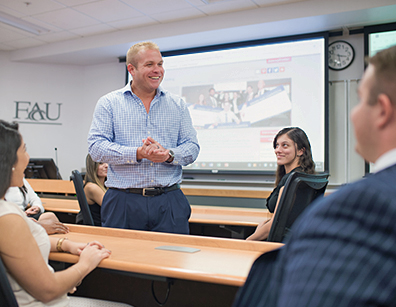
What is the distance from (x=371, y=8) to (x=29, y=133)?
18.1ft

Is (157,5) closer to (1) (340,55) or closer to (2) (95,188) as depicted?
(1) (340,55)

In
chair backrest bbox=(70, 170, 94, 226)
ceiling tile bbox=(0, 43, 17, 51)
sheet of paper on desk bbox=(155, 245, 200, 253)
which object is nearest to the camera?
sheet of paper on desk bbox=(155, 245, 200, 253)

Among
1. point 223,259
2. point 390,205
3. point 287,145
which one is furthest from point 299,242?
point 287,145

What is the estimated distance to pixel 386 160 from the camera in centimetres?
55

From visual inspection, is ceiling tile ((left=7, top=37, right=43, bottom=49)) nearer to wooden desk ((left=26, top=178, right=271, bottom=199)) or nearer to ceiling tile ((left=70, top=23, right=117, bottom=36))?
ceiling tile ((left=70, top=23, right=117, bottom=36))

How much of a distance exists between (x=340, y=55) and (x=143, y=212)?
12.5 ft

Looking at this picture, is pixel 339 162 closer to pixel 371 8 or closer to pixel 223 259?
pixel 371 8

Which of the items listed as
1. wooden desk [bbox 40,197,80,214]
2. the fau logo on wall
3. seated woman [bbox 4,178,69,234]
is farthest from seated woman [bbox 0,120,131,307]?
the fau logo on wall

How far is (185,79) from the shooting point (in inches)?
211

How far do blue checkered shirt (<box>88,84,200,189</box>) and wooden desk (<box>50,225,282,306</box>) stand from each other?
353 mm

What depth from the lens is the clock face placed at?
4.55m

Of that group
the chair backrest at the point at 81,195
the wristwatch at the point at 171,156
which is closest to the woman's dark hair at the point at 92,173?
the chair backrest at the point at 81,195

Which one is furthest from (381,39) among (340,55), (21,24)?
(21,24)

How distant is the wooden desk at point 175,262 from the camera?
1031 millimetres
